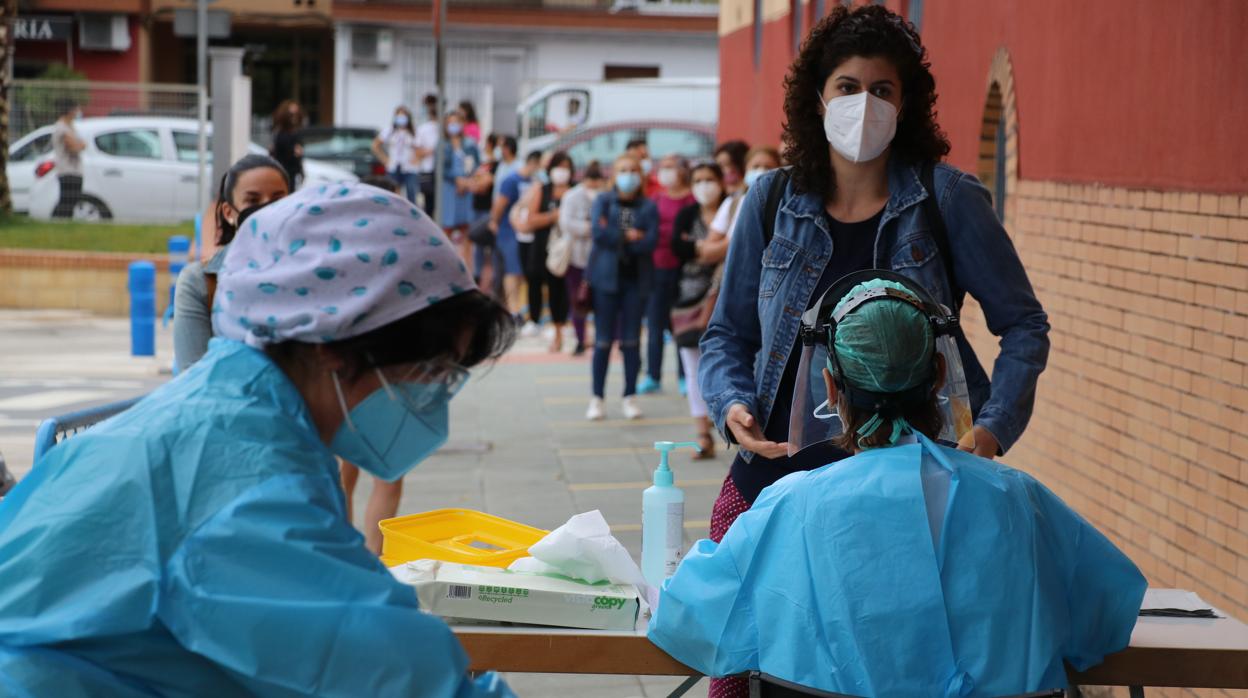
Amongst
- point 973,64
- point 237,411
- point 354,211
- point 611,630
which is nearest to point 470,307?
point 354,211

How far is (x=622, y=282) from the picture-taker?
11.3 m

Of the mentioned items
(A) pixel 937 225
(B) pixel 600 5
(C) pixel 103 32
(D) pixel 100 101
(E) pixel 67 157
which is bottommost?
(A) pixel 937 225

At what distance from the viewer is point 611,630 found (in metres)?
3.04

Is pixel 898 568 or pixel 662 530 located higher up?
pixel 898 568

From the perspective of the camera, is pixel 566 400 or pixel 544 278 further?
pixel 544 278

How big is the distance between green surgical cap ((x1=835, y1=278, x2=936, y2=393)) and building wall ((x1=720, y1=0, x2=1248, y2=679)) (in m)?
2.07

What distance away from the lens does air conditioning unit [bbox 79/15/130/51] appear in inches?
1361

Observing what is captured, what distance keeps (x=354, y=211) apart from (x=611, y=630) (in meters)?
1.48

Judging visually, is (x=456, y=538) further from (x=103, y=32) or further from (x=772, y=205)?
(x=103, y=32)

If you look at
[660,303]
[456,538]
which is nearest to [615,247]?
[660,303]

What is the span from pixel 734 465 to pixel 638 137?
18.9 meters

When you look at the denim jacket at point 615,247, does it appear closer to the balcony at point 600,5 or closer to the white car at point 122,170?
the white car at point 122,170

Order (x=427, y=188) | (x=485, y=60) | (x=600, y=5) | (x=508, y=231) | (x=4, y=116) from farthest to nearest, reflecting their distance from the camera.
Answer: (x=600, y=5) < (x=485, y=60) < (x=427, y=188) < (x=4, y=116) < (x=508, y=231)

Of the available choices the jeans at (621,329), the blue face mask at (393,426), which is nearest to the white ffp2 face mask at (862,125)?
the blue face mask at (393,426)
